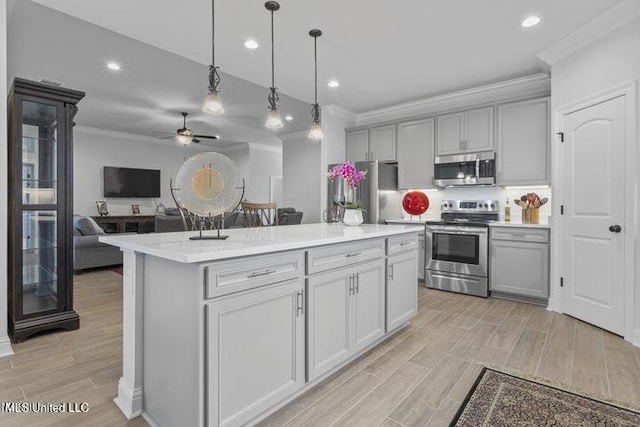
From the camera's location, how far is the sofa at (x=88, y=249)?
4.90 metres

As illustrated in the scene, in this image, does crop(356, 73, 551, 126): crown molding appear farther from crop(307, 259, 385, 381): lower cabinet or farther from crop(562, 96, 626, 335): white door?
crop(307, 259, 385, 381): lower cabinet

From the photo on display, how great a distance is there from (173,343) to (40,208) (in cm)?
219

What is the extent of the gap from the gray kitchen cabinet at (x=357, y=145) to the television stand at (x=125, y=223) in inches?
198

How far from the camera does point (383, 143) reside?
5039mm

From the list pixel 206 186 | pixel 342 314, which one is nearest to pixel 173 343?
pixel 206 186

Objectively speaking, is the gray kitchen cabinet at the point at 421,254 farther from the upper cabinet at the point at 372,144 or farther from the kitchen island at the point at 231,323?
the kitchen island at the point at 231,323

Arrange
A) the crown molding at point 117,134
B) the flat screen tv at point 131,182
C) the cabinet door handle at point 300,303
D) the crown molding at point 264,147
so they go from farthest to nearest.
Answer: the crown molding at point 264,147 → the flat screen tv at point 131,182 → the crown molding at point 117,134 → the cabinet door handle at point 300,303

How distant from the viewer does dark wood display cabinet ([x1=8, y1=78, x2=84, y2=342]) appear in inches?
101

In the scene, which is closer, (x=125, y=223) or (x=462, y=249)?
(x=462, y=249)

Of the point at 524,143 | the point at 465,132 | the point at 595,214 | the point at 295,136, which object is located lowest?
the point at 595,214

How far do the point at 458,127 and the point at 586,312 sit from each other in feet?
8.32

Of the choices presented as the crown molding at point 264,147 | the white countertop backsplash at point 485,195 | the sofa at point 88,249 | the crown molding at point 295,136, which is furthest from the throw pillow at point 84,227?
the white countertop backsplash at point 485,195

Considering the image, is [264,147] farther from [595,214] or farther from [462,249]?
[595,214]

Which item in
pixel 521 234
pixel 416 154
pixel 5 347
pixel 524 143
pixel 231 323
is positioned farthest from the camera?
pixel 416 154
